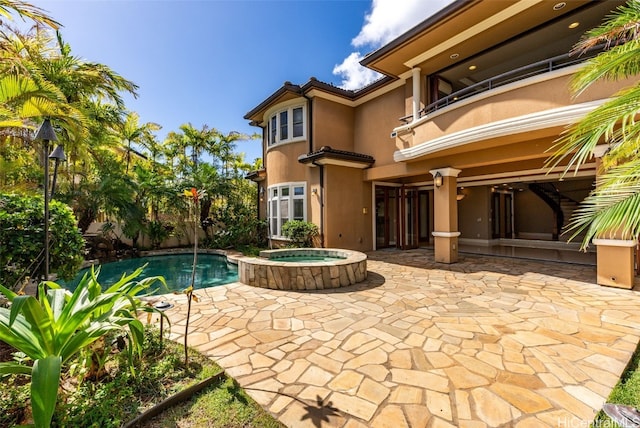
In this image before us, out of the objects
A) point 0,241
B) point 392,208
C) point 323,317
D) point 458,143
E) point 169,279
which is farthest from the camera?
point 392,208

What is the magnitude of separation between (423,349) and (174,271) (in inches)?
408

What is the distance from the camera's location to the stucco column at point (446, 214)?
30.5 ft

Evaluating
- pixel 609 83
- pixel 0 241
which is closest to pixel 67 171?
pixel 0 241

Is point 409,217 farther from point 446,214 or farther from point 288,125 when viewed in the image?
point 288,125

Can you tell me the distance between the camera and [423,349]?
3.72m

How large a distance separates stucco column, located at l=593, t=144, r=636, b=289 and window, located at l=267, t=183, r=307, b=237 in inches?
381

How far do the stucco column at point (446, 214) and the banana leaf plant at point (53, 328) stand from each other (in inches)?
366

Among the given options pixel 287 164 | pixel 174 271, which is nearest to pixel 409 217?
pixel 287 164

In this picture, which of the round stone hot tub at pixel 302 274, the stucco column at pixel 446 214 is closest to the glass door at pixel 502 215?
the stucco column at pixel 446 214

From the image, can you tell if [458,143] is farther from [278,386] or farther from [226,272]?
[226,272]

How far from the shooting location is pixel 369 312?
513 centimetres

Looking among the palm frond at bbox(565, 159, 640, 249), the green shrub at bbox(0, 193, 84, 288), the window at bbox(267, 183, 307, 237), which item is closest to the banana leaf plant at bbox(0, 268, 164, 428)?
the green shrub at bbox(0, 193, 84, 288)

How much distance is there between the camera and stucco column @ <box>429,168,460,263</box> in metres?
9.30

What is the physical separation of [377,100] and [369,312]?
1007 centimetres
